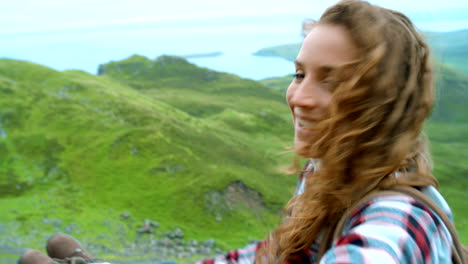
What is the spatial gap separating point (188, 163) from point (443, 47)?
13508 millimetres

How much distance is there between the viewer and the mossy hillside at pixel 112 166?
1294 cm

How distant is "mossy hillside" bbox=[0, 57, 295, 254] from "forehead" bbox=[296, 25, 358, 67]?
428 inches

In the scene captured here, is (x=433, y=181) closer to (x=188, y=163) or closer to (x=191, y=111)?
(x=188, y=163)

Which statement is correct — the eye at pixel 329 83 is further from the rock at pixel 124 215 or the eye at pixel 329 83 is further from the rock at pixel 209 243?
the rock at pixel 124 215

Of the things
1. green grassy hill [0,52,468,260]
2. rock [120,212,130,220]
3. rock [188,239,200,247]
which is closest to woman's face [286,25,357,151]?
green grassy hill [0,52,468,260]

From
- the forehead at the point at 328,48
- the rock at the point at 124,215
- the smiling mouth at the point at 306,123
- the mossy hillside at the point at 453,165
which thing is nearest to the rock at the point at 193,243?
the rock at the point at 124,215

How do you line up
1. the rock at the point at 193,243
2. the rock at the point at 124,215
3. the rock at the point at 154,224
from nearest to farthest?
the rock at the point at 193,243 < the rock at the point at 154,224 < the rock at the point at 124,215

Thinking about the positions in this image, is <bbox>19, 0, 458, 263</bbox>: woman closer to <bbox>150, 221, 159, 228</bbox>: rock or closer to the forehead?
the forehead

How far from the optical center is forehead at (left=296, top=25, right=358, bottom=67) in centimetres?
188

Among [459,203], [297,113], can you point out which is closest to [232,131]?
[459,203]

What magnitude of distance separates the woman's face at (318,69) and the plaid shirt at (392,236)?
18.8 inches

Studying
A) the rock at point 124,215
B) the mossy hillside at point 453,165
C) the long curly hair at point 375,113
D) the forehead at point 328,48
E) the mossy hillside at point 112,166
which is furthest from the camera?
the mossy hillside at point 453,165

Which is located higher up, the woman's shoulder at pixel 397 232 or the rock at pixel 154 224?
the woman's shoulder at pixel 397 232

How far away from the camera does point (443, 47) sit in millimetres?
2221
